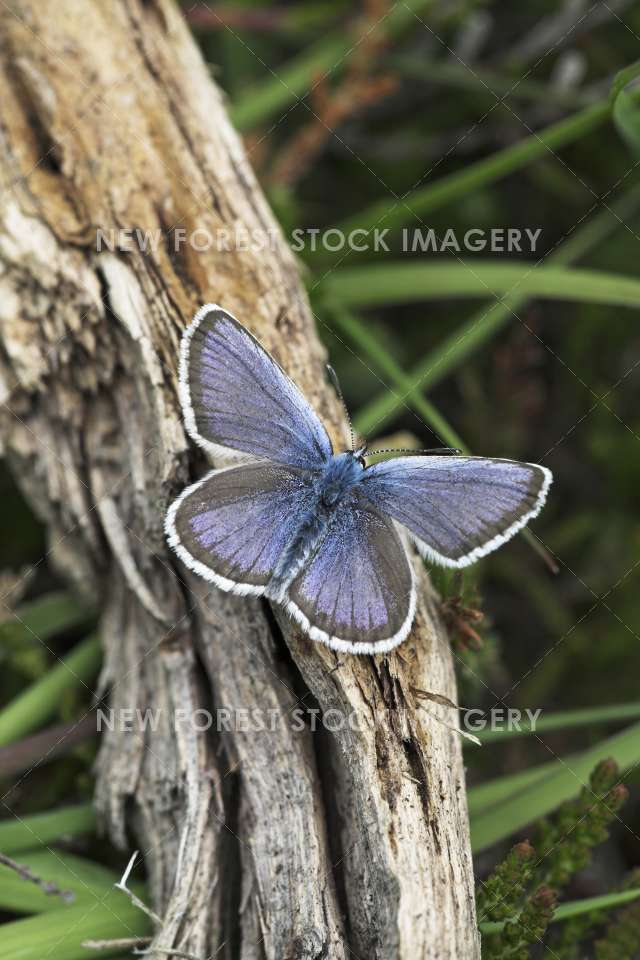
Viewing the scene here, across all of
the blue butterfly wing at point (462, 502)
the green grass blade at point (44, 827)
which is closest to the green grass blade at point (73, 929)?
the green grass blade at point (44, 827)

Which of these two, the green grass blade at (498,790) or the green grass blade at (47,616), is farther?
the green grass blade at (47,616)

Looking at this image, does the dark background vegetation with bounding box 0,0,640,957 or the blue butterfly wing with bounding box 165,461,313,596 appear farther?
the dark background vegetation with bounding box 0,0,640,957

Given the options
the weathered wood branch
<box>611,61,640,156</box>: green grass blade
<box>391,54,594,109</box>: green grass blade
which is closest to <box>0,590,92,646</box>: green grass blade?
the weathered wood branch

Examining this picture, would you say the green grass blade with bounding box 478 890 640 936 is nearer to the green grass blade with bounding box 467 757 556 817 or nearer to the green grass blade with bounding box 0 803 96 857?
the green grass blade with bounding box 467 757 556 817

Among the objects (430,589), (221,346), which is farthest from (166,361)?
(430,589)

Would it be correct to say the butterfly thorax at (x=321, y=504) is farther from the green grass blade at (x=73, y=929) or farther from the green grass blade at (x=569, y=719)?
the green grass blade at (x=73, y=929)
